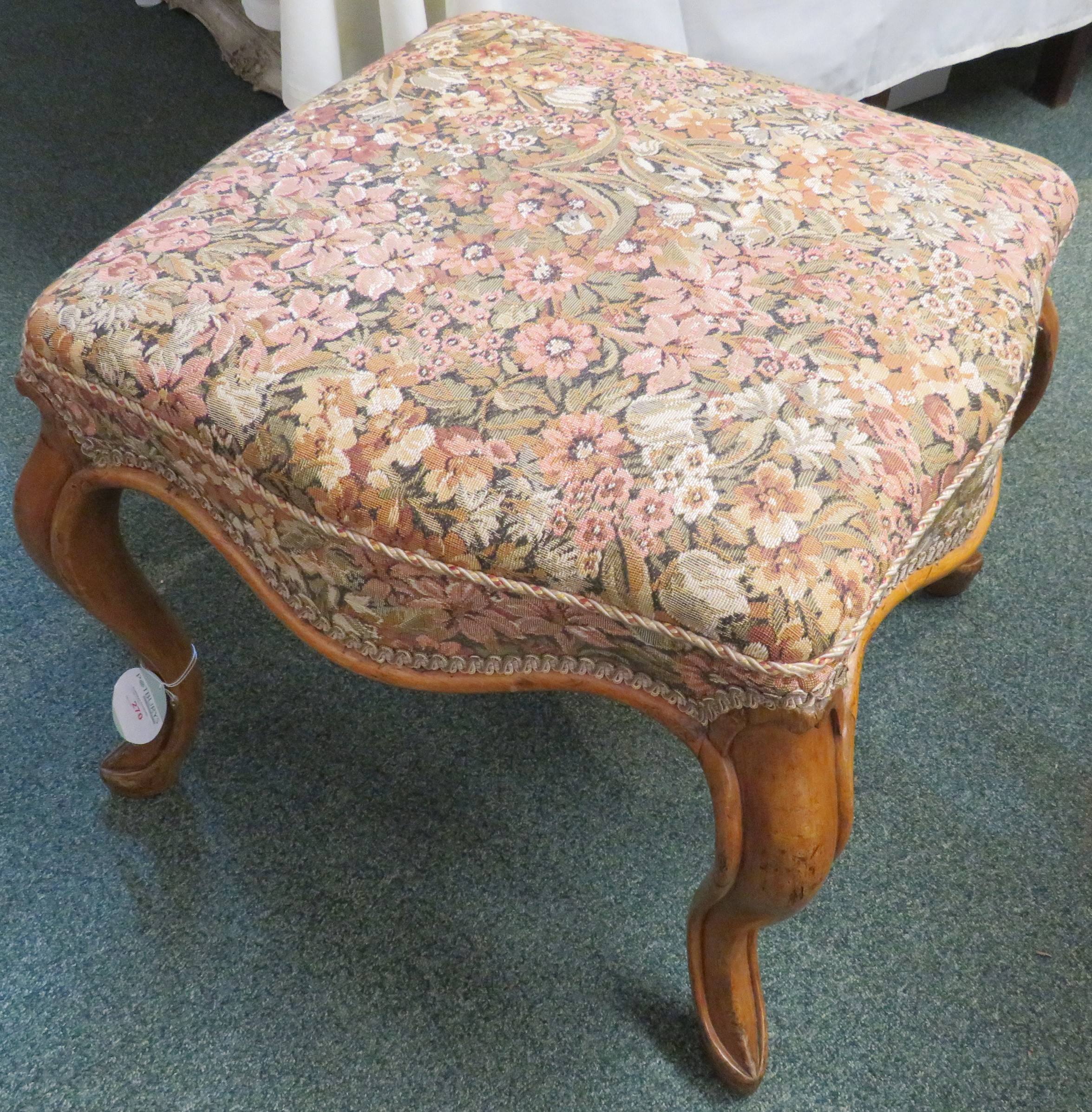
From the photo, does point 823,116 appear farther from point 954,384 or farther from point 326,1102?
point 326,1102

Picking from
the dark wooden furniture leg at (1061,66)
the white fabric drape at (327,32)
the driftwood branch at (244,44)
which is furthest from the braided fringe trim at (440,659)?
the dark wooden furniture leg at (1061,66)

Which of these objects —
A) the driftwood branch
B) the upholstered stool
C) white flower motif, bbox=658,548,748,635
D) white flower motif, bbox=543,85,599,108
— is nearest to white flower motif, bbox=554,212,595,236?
the upholstered stool

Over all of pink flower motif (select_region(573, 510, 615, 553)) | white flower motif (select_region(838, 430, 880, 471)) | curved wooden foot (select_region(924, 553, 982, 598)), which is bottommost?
curved wooden foot (select_region(924, 553, 982, 598))

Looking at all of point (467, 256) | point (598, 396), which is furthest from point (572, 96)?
point (598, 396)

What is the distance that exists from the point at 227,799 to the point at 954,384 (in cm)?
61

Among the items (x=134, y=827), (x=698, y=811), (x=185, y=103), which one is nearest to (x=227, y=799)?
(x=134, y=827)

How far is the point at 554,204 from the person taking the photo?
579 mm

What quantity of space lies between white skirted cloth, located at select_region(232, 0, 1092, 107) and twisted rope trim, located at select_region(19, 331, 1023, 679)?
0.60m

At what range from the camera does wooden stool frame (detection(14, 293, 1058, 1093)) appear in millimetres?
464

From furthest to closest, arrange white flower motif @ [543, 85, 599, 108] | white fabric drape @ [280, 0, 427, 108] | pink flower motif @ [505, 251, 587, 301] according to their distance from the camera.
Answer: white fabric drape @ [280, 0, 427, 108]
white flower motif @ [543, 85, 599, 108]
pink flower motif @ [505, 251, 587, 301]

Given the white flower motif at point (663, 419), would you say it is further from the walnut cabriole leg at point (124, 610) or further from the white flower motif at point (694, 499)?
the walnut cabriole leg at point (124, 610)

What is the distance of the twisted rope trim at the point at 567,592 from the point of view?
1.41ft

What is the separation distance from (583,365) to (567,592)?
116mm

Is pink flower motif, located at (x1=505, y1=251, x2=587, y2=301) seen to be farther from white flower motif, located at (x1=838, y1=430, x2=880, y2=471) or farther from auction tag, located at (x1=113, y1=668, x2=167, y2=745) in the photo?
auction tag, located at (x1=113, y1=668, x2=167, y2=745)
